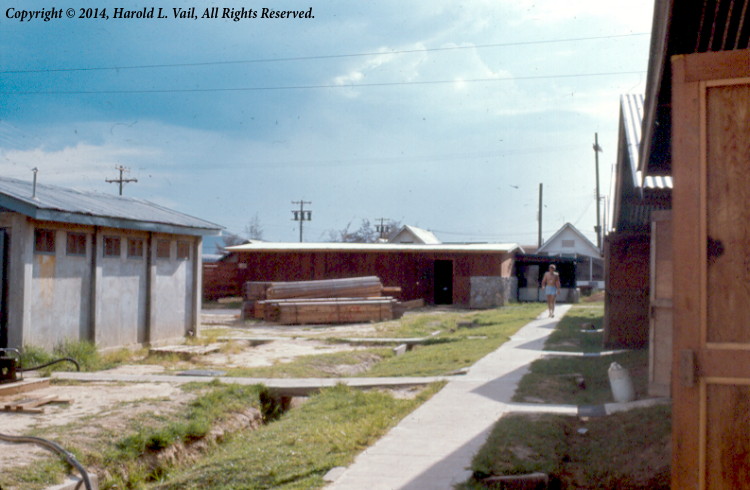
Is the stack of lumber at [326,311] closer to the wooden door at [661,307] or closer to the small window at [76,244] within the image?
the small window at [76,244]

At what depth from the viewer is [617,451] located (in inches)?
245

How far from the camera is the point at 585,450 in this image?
6.49 metres

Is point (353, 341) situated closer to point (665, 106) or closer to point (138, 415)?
point (138, 415)

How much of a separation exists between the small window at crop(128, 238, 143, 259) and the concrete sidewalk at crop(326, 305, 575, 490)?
7.44m

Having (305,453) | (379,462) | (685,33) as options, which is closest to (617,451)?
(379,462)

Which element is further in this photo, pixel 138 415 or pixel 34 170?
pixel 34 170

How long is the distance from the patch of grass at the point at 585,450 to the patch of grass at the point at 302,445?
4.09 feet

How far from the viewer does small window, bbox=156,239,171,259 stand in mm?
15281

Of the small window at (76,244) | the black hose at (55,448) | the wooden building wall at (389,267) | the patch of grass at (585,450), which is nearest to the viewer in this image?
the patch of grass at (585,450)

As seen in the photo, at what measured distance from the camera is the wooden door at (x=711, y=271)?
11.7ft

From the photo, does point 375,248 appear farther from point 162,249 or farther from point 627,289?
point 627,289

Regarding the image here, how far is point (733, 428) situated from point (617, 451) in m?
2.84

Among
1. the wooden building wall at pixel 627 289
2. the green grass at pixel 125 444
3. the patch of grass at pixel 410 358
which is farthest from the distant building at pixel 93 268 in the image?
the wooden building wall at pixel 627 289

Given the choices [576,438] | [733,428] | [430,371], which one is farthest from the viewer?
[430,371]
